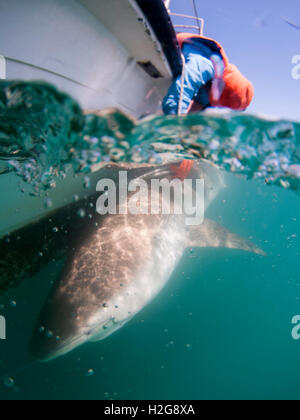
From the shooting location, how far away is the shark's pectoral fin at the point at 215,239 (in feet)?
21.7

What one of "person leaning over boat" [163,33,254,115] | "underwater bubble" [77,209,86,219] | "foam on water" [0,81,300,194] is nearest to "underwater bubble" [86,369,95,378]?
"underwater bubble" [77,209,86,219]

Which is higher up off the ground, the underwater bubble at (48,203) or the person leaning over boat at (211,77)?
the person leaning over boat at (211,77)

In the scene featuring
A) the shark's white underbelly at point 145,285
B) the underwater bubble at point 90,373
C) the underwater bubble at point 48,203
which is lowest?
the underwater bubble at point 90,373

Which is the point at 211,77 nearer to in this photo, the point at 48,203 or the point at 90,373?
the point at 48,203

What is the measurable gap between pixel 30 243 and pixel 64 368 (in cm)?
300

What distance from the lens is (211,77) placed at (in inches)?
180

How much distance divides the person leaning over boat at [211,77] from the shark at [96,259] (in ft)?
6.01

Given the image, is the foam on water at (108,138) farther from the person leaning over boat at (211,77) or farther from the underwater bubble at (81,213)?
the underwater bubble at (81,213)

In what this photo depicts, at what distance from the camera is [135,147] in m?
4.11

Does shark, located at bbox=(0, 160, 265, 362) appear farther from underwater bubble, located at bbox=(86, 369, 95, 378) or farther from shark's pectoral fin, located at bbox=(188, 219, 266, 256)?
underwater bubble, located at bbox=(86, 369, 95, 378)

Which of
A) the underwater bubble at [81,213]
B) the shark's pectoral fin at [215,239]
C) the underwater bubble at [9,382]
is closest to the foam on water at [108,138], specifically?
the underwater bubble at [81,213]

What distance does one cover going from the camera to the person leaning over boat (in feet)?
13.8

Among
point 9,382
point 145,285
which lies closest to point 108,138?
point 145,285

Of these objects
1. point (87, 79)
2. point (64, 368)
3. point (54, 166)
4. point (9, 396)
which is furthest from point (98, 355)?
point (87, 79)
